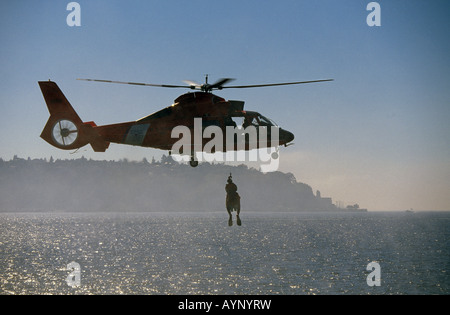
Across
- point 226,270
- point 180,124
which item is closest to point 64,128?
point 180,124

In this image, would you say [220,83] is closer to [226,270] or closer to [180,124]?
[180,124]

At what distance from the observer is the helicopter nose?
1234 inches

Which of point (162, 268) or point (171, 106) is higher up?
point (171, 106)

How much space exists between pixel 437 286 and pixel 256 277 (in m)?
30.7

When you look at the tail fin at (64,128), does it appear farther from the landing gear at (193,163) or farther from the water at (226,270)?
the water at (226,270)

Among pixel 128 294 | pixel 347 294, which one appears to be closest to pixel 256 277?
pixel 347 294

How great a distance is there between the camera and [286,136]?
103 feet

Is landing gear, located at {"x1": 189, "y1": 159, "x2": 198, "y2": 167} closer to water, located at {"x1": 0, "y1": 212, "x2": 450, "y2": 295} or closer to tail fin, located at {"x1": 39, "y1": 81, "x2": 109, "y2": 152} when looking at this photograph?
tail fin, located at {"x1": 39, "y1": 81, "x2": 109, "y2": 152}

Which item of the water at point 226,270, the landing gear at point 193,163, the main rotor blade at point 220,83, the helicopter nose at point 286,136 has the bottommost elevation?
the water at point 226,270

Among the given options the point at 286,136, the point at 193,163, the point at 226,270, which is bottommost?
the point at 226,270

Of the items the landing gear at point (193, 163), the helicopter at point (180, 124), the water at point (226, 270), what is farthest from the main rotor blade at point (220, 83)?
the water at point (226, 270)

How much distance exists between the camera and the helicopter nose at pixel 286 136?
3134cm
